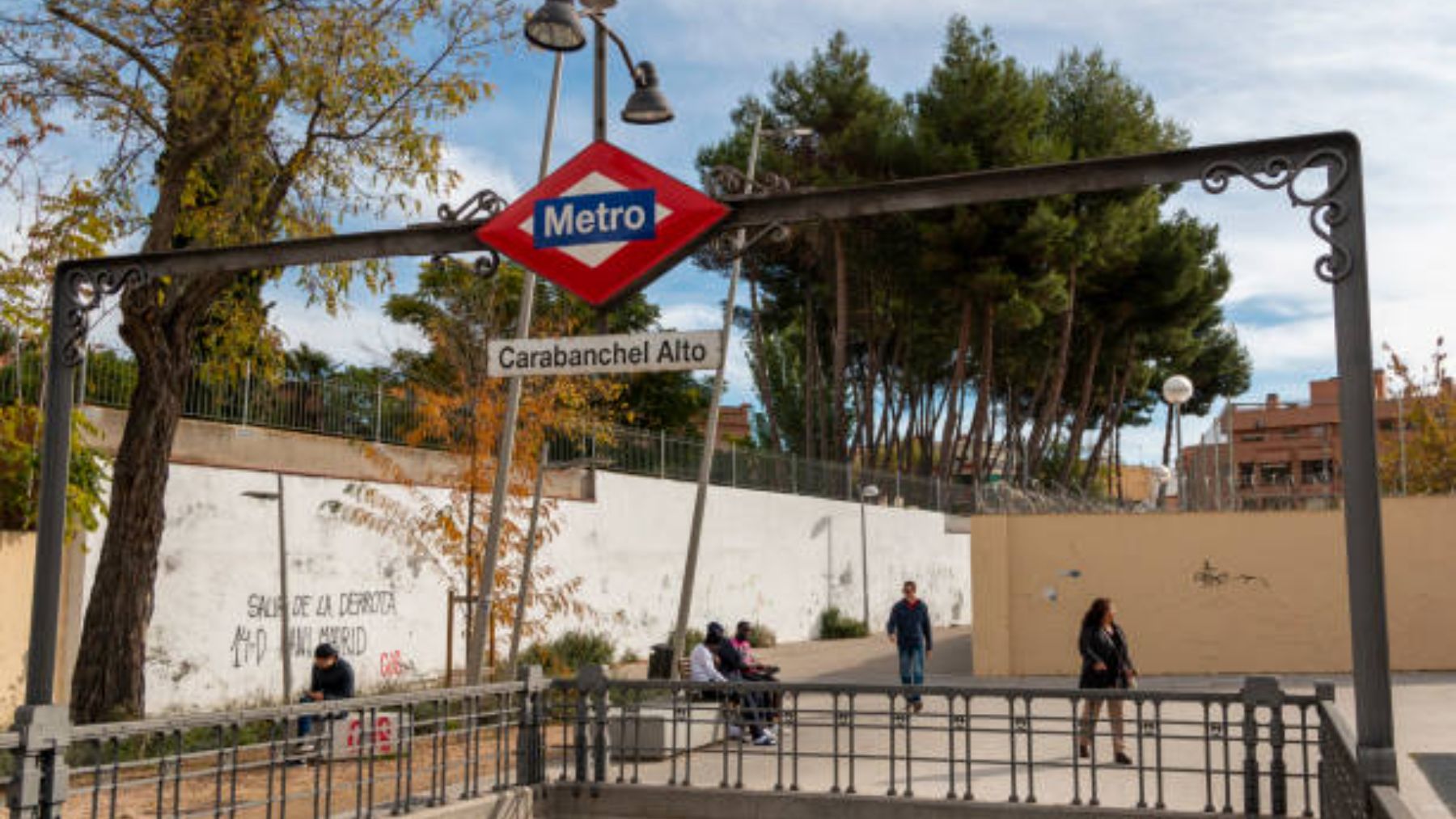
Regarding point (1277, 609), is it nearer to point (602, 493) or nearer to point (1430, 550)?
point (1430, 550)

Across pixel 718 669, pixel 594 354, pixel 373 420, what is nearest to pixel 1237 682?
pixel 718 669

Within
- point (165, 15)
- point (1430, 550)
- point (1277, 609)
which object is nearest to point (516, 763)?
point (165, 15)

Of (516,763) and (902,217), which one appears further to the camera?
(902,217)

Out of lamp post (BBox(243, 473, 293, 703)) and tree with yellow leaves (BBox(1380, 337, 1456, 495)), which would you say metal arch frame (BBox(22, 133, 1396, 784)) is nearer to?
lamp post (BBox(243, 473, 293, 703))

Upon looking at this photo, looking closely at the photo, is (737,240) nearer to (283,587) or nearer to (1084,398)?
(283,587)

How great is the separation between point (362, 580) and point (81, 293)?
40.6 feet

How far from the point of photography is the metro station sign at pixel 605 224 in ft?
24.7

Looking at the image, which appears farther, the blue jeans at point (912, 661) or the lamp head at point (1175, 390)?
the lamp head at point (1175, 390)

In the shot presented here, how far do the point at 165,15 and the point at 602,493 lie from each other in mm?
14825

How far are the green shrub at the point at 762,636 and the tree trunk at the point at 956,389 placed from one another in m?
12.1

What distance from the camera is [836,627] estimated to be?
121 ft

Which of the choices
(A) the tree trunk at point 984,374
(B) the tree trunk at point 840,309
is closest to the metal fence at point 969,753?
(A) the tree trunk at point 984,374

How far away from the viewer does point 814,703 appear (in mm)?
20531

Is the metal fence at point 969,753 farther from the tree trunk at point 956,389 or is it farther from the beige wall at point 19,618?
the tree trunk at point 956,389
